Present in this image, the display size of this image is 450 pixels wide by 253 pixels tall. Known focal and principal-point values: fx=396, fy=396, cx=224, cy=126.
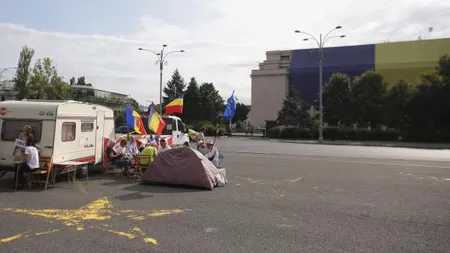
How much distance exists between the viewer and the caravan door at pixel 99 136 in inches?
515

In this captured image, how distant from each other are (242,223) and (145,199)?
2926 mm

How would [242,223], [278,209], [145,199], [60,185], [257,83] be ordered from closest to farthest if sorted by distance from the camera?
[242,223]
[278,209]
[145,199]
[60,185]
[257,83]

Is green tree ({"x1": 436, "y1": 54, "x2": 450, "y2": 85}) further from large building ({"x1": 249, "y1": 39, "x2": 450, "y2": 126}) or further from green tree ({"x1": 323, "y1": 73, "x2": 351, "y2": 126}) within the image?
large building ({"x1": 249, "y1": 39, "x2": 450, "y2": 126})

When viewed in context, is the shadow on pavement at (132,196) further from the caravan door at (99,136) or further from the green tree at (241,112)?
the green tree at (241,112)

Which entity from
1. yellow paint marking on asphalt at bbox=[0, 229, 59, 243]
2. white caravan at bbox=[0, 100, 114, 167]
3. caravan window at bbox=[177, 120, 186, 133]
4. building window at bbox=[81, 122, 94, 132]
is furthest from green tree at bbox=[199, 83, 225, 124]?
yellow paint marking on asphalt at bbox=[0, 229, 59, 243]

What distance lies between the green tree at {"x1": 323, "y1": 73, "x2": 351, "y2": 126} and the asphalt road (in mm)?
38817

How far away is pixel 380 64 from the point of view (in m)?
72.1

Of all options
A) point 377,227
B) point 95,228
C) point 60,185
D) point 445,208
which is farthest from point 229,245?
point 60,185

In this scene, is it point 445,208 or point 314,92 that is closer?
point 445,208

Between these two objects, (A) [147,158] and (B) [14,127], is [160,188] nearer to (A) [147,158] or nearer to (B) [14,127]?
(A) [147,158]

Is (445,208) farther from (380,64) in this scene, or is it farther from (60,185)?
(380,64)

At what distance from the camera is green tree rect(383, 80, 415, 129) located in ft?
143

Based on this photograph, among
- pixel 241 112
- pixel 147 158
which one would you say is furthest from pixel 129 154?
pixel 241 112

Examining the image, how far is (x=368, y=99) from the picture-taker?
4716cm
